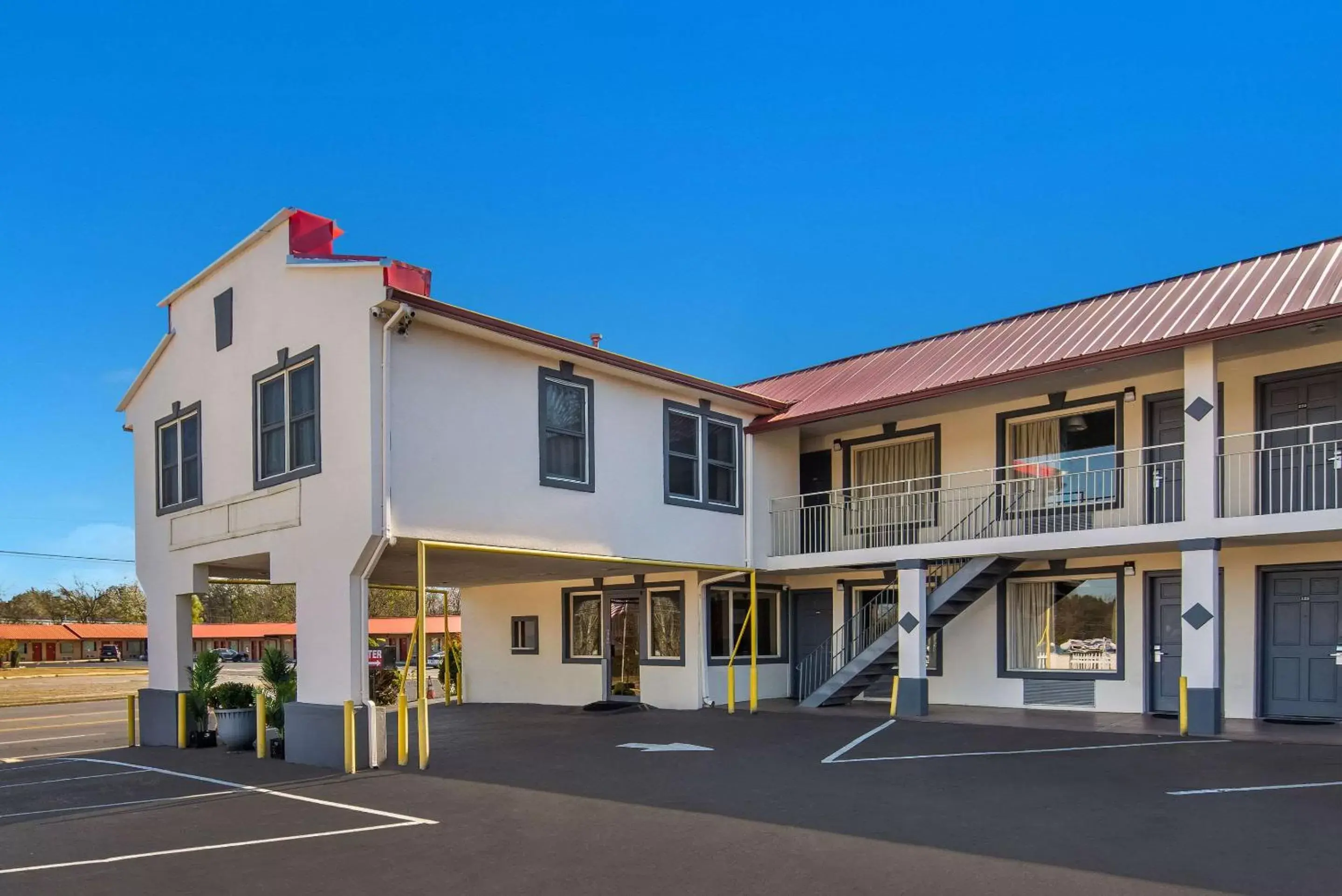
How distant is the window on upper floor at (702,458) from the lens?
1850 centimetres

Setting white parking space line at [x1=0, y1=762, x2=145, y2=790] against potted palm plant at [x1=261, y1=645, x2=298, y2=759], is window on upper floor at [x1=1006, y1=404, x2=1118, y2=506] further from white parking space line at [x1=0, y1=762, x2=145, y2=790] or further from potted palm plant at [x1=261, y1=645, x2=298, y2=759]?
white parking space line at [x1=0, y1=762, x2=145, y2=790]

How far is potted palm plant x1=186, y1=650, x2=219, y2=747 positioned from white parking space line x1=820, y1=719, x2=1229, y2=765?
1020 centimetres

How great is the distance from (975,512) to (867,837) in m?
10.8

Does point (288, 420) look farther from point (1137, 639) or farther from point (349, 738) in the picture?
point (1137, 639)

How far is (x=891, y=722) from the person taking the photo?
54.4 ft

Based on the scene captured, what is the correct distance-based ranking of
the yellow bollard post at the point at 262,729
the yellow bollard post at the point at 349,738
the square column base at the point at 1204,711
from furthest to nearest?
the yellow bollard post at the point at 262,729 → the square column base at the point at 1204,711 → the yellow bollard post at the point at 349,738

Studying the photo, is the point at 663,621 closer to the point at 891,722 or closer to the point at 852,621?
the point at 852,621

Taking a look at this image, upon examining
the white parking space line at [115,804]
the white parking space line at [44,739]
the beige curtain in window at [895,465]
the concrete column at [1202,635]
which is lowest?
the white parking space line at [44,739]

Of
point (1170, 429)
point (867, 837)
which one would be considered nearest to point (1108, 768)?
point (867, 837)

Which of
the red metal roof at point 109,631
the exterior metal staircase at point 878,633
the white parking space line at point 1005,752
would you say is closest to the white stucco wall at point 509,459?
the exterior metal staircase at point 878,633

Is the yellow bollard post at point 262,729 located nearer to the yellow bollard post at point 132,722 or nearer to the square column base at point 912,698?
the yellow bollard post at point 132,722

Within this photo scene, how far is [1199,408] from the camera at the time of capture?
1455cm

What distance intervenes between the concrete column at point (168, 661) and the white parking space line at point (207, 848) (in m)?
9.50

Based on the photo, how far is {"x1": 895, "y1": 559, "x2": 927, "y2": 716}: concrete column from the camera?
688 inches
